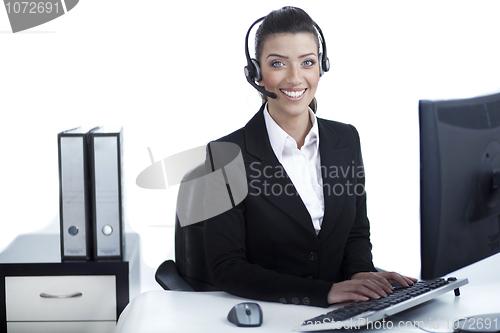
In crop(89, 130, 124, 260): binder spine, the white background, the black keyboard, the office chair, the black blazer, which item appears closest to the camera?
the black keyboard

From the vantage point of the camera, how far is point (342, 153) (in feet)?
4.39

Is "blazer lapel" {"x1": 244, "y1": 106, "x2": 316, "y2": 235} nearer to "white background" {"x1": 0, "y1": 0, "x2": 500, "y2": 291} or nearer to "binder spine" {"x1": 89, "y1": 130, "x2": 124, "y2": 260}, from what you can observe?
"binder spine" {"x1": 89, "y1": 130, "x2": 124, "y2": 260}

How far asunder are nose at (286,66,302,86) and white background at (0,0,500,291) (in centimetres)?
59

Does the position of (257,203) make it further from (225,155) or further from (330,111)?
(330,111)

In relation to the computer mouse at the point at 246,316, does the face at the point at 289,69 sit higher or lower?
higher

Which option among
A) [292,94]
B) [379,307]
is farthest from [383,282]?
[292,94]

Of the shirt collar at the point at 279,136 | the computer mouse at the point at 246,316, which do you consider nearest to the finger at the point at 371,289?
the computer mouse at the point at 246,316

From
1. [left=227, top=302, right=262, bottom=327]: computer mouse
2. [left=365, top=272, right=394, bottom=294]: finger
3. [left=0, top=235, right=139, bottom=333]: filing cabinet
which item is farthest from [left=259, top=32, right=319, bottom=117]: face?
[left=0, top=235, right=139, bottom=333]: filing cabinet

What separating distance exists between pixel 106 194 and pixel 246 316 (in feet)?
2.87

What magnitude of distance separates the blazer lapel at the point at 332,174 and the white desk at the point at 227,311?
33 cm

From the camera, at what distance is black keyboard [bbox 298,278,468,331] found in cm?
80

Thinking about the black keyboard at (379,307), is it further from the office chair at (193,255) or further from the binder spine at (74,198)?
the binder spine at (74,198)

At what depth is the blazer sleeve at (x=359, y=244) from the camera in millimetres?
1282

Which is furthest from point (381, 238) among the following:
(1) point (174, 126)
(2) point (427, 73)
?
(1) point (174, 126)
